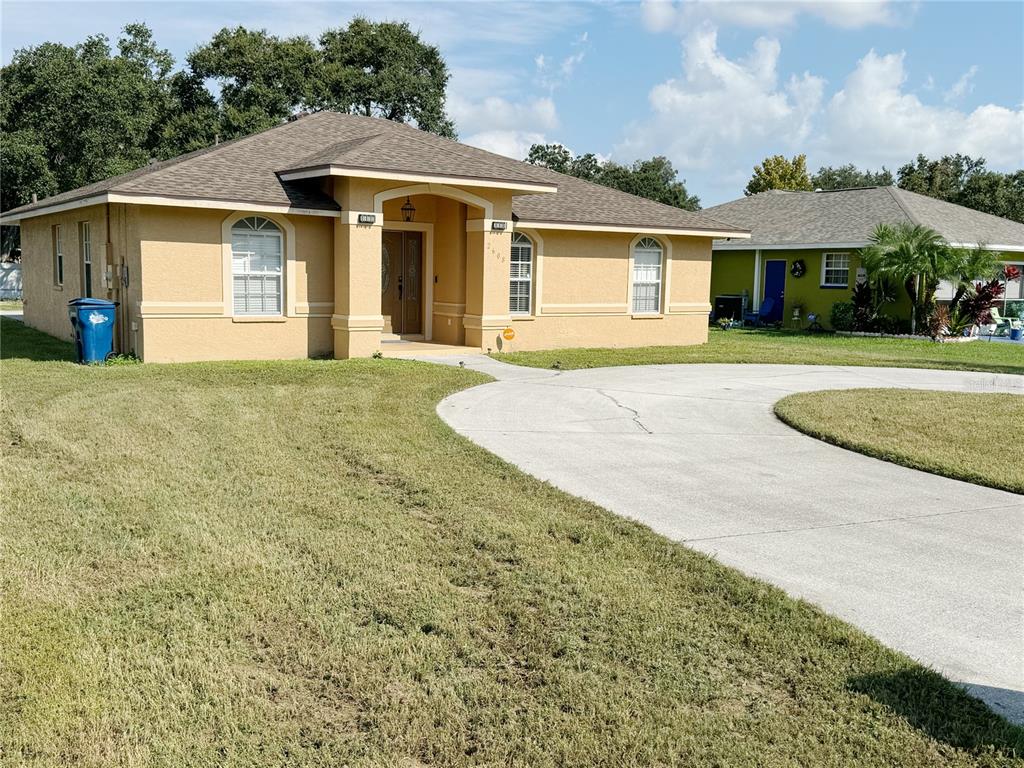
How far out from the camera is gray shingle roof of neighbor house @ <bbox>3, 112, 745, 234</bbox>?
16.3m

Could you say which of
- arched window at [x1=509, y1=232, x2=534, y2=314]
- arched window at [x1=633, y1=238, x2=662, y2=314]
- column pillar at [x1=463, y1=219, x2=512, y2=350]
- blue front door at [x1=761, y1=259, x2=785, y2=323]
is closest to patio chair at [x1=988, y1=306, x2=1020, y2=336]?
blue front door at [x1=761, y1=259, x2=785, y2=323]

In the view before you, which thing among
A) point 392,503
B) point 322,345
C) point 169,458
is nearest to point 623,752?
point 392,503

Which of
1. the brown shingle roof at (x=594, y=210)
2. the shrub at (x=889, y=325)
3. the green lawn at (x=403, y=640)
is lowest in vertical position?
the green lawn at (x=403, y=640)

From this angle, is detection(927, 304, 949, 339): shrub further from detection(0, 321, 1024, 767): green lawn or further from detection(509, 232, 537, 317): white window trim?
detection(0, 321, 1024, 767): green lawn

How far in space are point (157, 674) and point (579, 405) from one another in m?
8.68

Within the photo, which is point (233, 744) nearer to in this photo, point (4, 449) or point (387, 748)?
point (387, 748)

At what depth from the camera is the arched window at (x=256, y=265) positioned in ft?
55.3

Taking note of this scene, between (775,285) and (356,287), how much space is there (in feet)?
60.6

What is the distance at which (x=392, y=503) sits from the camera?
24.3 feet

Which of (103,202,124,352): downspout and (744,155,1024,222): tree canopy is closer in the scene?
(103,202,124,352): downspout

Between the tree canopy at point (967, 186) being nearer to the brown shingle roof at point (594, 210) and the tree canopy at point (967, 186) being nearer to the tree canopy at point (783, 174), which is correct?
the tree canopy at point (783, 174)

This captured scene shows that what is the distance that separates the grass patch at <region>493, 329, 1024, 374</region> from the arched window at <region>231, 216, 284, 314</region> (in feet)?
15.0

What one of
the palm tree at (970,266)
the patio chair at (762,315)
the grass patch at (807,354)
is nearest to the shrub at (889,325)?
the grass patch at (807,354)

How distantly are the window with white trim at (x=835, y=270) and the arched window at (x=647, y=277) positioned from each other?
10.1 m
